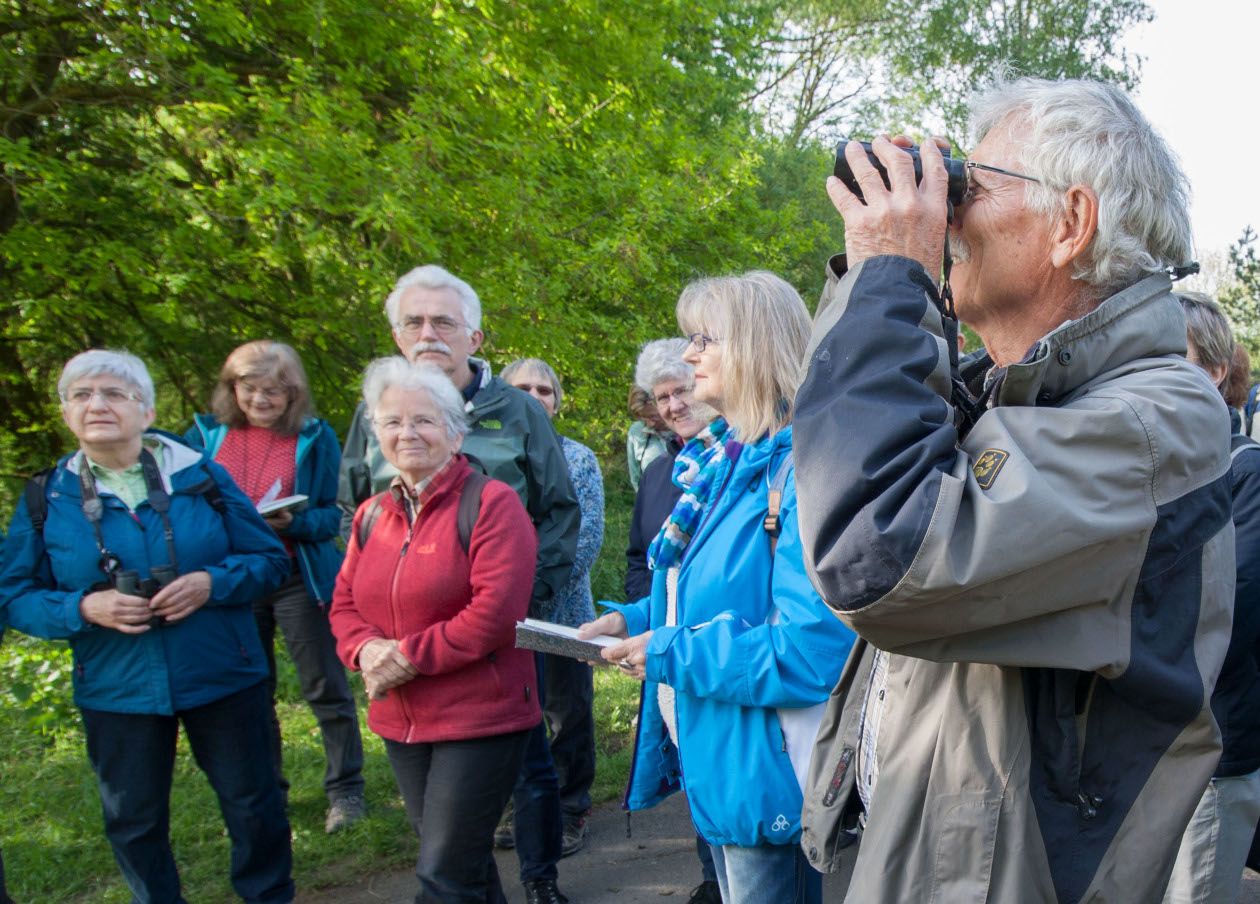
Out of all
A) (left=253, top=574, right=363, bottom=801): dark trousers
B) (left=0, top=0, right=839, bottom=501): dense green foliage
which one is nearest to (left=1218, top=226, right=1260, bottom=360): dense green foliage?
(left=0, top=0, right=839, bottom=501): dense green foliage

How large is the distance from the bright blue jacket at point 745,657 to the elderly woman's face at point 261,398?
9.68 ft

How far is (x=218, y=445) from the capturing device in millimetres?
4738

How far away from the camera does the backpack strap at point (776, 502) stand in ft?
7.54

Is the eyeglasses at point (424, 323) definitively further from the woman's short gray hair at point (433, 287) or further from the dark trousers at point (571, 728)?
the dark trousers at point (571, 728)

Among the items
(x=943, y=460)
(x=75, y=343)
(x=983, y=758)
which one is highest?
(x=75, y=343)

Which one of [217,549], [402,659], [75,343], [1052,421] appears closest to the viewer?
[1052,421]

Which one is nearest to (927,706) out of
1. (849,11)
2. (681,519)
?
(681,519)

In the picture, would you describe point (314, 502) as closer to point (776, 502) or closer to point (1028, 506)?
point (776, 502)

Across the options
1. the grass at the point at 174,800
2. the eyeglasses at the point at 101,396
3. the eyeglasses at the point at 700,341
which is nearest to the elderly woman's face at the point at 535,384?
the grass at the point at 174,800

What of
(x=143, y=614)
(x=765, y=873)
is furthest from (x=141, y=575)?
(x=765, y=873)

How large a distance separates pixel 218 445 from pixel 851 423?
13.6ft

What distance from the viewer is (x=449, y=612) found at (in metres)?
3.15

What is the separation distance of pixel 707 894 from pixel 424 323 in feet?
7.87

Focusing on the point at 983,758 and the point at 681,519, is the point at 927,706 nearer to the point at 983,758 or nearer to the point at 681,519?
the point at 983,758
